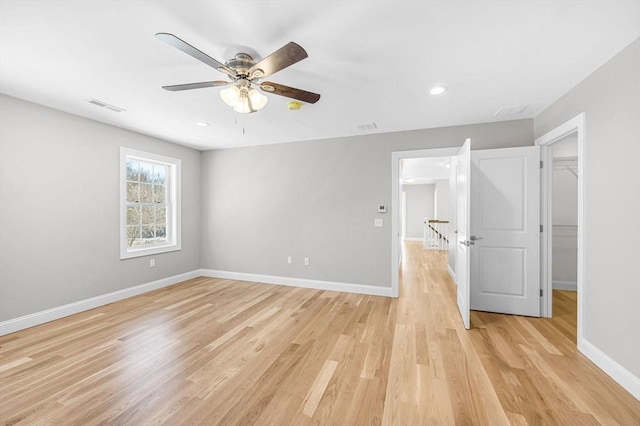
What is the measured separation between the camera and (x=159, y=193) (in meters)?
4.65

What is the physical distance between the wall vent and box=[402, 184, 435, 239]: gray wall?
8.31 metres

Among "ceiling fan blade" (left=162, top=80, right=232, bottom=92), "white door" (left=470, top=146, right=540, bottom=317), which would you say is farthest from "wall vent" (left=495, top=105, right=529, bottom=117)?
"ceiling fan blade" (left=162, top=80, right=232, bottom=92)

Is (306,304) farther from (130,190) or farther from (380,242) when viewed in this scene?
(130,190)

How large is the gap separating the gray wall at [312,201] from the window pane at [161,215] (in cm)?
73

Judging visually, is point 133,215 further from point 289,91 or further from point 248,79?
point 289,91

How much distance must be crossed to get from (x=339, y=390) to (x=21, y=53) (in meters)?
3.57

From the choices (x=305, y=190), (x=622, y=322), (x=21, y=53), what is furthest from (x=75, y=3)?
(x=622, y=322)

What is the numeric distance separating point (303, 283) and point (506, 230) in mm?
3105

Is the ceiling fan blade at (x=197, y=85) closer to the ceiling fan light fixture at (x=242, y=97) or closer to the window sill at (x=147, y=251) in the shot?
the ceiling fan light fixture at (x=242, y=97)

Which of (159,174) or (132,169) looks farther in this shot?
(159,174)

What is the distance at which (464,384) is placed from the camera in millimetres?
1943

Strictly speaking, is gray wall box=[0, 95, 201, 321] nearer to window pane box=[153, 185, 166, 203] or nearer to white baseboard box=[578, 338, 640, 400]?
window pane box=[153, 185, 166, 203]

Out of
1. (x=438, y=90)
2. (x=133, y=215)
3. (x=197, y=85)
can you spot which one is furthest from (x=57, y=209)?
(x=438, y=90)

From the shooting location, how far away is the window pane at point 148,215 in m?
4.37
